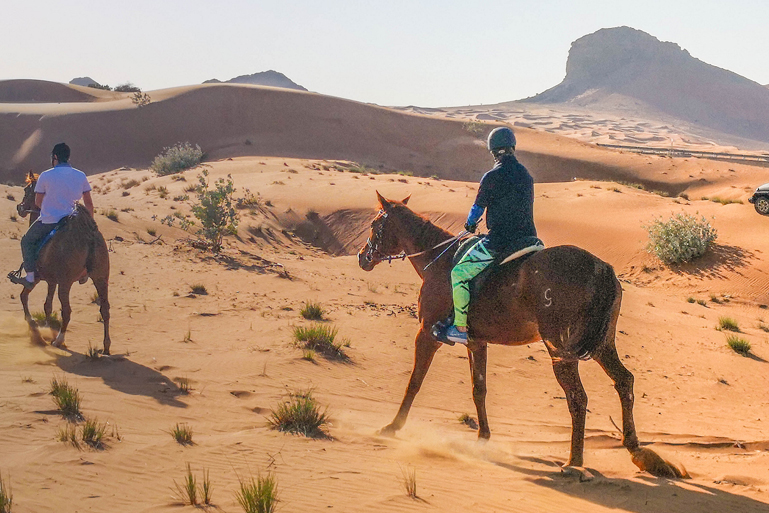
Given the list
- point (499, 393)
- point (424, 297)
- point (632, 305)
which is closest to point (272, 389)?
point (424, 297)

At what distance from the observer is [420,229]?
28.6 ft

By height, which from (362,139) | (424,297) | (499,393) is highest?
(362,139)

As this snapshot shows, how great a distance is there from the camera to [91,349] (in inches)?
412

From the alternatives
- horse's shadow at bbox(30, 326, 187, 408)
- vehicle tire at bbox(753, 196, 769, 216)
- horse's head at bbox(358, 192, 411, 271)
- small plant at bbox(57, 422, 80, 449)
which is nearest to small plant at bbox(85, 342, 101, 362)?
horse's shadow at bbox(30, 326, 187, 408)

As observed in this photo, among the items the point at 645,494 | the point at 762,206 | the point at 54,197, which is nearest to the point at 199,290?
the point at 54,197

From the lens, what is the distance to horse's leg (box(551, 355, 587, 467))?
6.99 m

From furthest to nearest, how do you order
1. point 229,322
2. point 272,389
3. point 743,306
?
point 743,306
point 229,322
point 272,389

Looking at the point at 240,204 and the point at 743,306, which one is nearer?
the point at 743,306

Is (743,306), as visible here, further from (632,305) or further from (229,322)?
(229,322)

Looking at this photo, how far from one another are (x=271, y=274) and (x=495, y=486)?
13057 mm

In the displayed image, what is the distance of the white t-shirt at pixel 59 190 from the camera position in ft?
34.6

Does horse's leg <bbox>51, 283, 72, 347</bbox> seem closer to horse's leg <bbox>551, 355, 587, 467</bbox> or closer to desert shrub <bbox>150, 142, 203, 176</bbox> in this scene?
horse's leg <bbox>551, 355, 587, 467</bbox>

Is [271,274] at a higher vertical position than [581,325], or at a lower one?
lower

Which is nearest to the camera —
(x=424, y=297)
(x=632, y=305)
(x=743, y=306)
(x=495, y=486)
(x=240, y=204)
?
(x=495, y=486)
